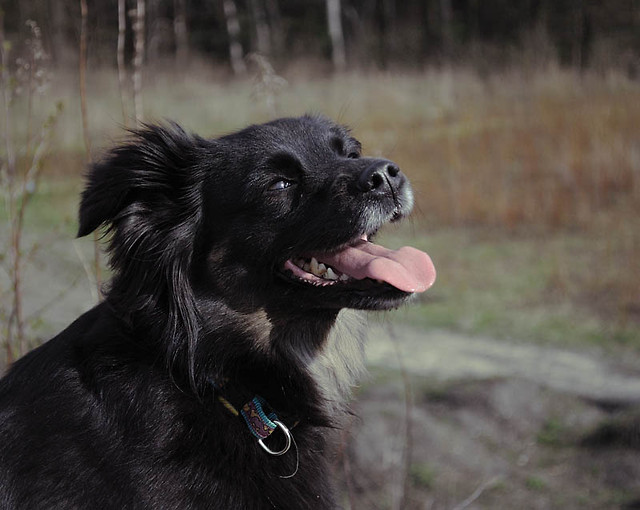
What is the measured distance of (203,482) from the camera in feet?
7.61

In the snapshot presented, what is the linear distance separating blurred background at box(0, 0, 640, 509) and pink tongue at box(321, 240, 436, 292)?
59 centimetres

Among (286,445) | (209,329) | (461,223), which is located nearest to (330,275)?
(209,329)

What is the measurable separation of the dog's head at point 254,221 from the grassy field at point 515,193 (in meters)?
3.62

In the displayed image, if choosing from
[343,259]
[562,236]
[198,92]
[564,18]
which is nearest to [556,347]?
[562,236]

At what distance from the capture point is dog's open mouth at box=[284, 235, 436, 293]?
246cm

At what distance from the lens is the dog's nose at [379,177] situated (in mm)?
2535

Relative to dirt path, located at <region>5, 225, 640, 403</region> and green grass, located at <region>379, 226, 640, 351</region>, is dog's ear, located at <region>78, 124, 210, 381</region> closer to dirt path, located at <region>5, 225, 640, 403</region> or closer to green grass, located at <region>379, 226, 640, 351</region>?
dirt path, located at <region>5, 225, 640, 403</region>

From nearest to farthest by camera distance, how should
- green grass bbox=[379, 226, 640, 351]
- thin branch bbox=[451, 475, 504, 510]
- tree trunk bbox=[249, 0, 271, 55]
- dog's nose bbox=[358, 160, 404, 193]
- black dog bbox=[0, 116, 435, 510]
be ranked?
black dog bbox=[0, 116, 435, 510], dog's nose bbox=[358, 160, 404, 193], thin branch bbox=[451, 475, 504, 510], green grass bbox=[379, 226, 640, 351], tree trunk bbox=[249, 0, 271, 55]

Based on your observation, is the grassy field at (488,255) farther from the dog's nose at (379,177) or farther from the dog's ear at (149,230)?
the dog's nose at (379,177)

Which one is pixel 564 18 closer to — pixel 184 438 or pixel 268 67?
pixel 268 67

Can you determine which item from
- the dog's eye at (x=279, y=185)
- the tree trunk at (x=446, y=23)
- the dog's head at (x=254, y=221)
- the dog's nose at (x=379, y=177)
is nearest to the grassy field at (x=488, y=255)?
the dog's head at (x=254, y=221)

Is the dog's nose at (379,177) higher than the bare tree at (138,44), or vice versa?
the bare tree at (138,44)

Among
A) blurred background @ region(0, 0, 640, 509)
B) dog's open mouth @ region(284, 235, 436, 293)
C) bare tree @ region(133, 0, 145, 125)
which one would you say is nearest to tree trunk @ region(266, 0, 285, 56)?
blurred background @ region(0, 0, 640, 509)

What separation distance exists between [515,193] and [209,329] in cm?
852
